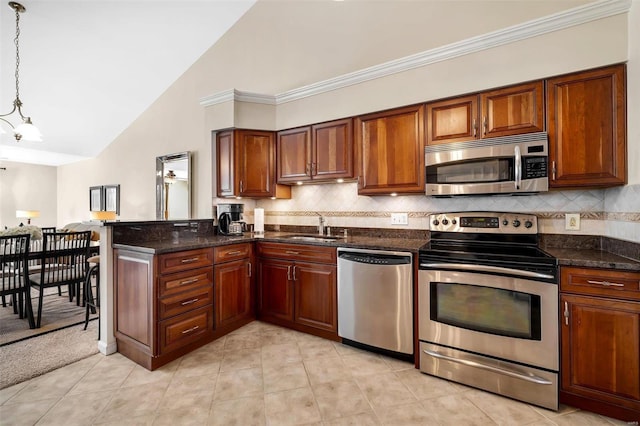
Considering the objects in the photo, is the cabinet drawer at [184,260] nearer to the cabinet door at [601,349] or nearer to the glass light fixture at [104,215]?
the cabinet door at [601,349]

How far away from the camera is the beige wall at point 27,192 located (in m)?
7.11

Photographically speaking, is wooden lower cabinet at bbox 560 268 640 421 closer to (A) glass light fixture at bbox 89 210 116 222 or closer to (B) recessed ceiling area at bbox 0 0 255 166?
(B) recessed ceiling area at bbox 0 0 255 166

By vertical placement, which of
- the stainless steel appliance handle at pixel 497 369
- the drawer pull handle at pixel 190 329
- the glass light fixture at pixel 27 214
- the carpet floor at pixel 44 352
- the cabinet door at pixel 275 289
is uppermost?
the glass light fixture at pixel 27 214

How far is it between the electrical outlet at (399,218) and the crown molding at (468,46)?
139cm

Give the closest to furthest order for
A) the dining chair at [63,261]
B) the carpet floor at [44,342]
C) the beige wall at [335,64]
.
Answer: the beige wall at [335,64], the carpet floor at [44,342], the dining chair at [63,261]

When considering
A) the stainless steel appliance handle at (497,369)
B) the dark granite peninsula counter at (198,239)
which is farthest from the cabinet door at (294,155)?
the stainless steel appliance handle at (497,369)

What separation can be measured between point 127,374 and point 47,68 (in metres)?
4.82

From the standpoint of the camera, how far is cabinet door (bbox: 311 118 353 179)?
3.04 meters

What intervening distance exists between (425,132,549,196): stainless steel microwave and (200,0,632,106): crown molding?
769mm

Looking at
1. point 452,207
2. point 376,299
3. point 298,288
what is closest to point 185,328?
point 298,288

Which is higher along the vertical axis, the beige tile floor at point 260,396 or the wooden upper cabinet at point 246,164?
the wooden upper cabinet at point 246,164

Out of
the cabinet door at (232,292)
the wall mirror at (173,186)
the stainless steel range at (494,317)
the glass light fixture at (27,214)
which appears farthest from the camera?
the glass light fixture at (27,214)

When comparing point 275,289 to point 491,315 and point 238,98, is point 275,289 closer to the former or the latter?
point 491,315

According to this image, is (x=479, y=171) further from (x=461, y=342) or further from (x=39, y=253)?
(x=39, y=253)
